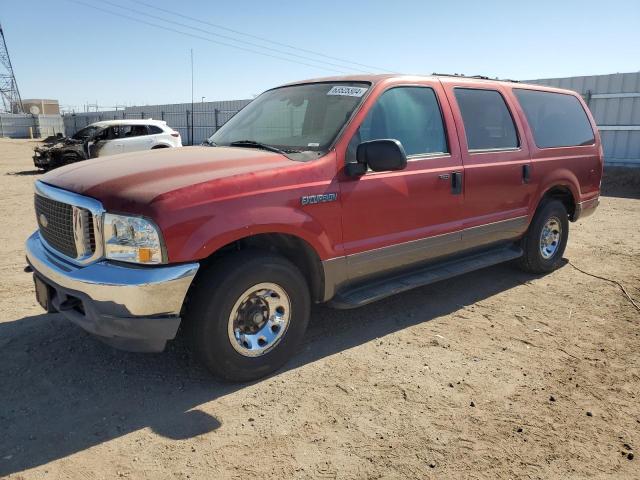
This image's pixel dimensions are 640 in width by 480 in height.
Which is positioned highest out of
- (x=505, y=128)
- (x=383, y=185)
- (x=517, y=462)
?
(x=505, y=128)

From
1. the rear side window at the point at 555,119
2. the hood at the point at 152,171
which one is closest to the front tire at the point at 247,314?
the hood at the point at 152,171

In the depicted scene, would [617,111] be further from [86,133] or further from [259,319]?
[86,133]

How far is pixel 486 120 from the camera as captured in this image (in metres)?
4.70

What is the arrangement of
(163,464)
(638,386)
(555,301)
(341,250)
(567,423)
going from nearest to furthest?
(163,464) < (567,423) < (638,386) < (341,250) < (555,301)

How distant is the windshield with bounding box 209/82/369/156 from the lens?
3.69m

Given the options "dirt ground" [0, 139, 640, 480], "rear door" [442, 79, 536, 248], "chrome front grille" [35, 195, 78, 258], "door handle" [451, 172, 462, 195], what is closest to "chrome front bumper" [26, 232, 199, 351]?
"chrome front grille" [35, 195, 78, 258]

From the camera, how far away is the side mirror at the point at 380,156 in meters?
3.39

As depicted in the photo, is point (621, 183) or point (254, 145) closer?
point (254, 145)

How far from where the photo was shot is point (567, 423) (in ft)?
9.46

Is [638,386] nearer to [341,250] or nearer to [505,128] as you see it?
[341,250]

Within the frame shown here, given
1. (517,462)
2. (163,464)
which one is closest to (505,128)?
(517,462)

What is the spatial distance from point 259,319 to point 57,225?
142 cm

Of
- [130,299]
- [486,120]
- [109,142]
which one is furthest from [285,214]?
[109,142]

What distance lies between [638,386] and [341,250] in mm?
2170
